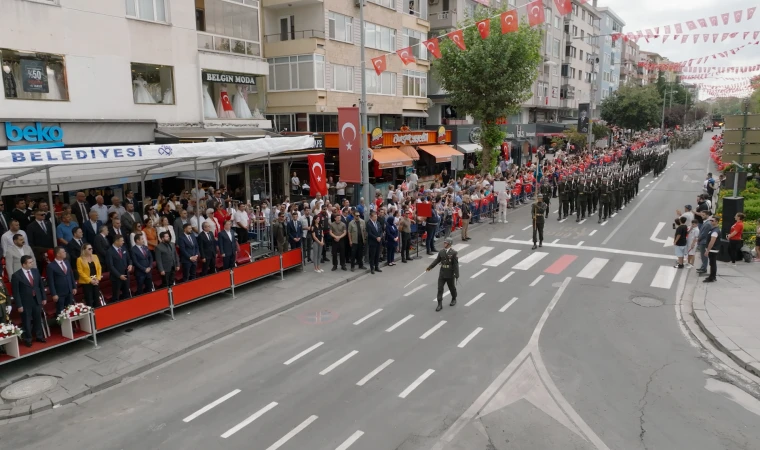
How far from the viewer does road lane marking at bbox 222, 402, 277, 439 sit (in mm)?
7504

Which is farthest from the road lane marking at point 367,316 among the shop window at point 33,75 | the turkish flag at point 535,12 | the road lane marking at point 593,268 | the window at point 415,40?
the window at point 415,40

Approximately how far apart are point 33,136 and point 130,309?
910 centimetres

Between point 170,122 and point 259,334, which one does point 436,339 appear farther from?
point 170,122

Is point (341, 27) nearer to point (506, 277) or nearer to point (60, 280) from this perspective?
point (506, 277)

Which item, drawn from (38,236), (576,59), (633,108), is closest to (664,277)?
(38,236)

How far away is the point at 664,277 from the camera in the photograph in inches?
609

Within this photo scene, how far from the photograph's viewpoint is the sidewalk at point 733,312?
10148 mm

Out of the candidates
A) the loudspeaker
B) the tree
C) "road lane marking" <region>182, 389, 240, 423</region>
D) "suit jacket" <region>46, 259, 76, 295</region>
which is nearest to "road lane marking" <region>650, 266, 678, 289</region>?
the loudspeaker

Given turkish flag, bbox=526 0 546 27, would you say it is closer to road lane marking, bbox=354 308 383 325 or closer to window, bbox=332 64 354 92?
road lane marking, bbox=354 308 383 325

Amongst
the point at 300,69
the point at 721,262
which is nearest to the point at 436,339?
the point at 721,262

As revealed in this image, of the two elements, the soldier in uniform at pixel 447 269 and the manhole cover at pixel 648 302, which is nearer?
the soldier in uniform at pixel 447 269

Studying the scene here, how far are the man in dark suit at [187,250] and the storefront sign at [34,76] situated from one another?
27.5 ft

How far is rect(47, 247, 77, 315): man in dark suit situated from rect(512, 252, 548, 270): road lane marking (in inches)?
467

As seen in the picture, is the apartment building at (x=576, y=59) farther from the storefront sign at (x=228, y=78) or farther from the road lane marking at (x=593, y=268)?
the road lane marking at (x=593, y=268)
